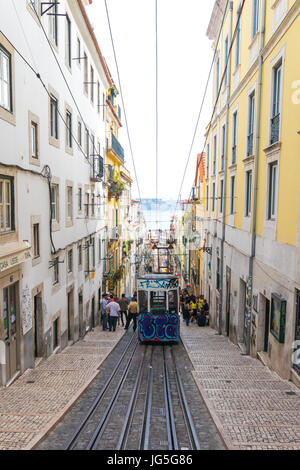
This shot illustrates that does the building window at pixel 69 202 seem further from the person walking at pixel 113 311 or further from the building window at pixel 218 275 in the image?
the building window at pixel 218 275

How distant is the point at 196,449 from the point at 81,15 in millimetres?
15895

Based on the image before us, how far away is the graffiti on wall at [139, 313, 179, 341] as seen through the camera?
14.0 m

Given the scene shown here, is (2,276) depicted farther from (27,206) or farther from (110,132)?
(110,132)

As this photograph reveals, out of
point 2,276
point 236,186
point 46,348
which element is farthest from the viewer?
point 236,186

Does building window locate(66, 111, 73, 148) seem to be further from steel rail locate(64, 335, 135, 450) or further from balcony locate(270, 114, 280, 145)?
steel rail locate(64, 335, 135, 450)

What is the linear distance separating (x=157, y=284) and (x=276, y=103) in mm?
7380

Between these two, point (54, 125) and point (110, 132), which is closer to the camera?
point (54, 125)

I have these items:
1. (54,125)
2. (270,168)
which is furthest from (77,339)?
(270,168)

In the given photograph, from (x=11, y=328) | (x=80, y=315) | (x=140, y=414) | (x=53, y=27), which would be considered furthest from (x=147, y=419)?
(x=53, y=27)

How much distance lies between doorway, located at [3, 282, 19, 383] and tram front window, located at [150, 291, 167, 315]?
6276mm

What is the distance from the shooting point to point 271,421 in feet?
20.1

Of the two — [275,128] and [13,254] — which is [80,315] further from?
[275,128]

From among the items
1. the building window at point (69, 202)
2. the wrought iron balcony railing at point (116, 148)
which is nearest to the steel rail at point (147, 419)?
the building window at point (69, 202)

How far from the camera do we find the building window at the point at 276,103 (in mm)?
9969
